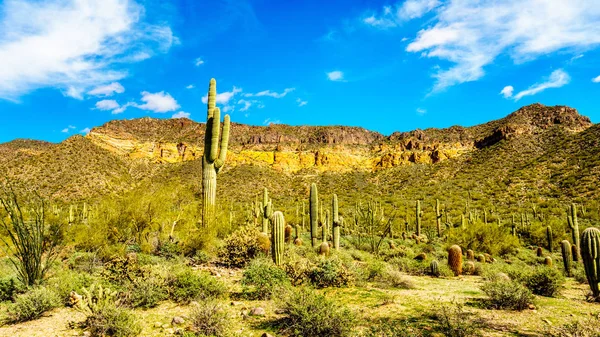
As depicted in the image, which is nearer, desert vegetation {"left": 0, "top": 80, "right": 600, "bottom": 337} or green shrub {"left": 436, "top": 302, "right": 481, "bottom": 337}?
green shrub {"left": 436, "top": 302, "right": 481, "bottom": 337}

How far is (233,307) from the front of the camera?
732cm

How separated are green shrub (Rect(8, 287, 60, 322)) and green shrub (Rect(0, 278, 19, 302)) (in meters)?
1.34

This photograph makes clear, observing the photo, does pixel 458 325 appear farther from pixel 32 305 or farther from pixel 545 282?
pixel 32 305

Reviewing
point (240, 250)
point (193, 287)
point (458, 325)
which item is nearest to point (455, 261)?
point (240, 250)

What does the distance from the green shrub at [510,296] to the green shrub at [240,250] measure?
23.4 feet

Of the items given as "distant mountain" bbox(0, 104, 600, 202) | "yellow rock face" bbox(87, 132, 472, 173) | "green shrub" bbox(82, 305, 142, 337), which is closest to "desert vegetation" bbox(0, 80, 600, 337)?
"green shrub" bbox(82, 305, 142, 337)

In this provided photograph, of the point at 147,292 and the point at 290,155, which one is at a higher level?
the point at 290,155

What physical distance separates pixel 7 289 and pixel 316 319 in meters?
7.21

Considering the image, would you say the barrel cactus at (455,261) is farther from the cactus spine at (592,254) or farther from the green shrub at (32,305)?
the green shrub at (32,305)

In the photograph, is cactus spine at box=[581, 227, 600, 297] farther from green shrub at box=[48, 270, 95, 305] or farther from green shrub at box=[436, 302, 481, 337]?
green shrub at box=[48, 270, 95, 305]

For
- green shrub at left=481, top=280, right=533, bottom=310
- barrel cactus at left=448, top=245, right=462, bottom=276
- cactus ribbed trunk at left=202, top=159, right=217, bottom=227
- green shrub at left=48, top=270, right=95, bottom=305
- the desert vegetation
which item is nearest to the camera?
the desert vegetation

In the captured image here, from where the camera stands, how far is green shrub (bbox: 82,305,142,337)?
570 centimetres

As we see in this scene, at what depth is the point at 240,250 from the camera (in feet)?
40.2

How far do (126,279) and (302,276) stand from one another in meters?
4.13
